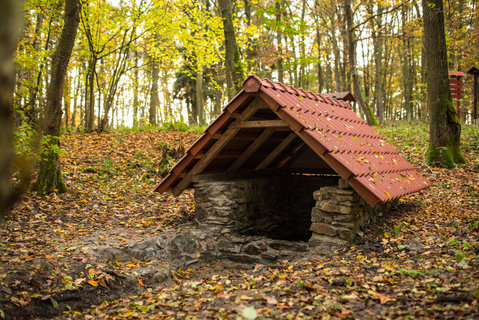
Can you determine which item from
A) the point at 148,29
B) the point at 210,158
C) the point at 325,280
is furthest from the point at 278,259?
the point at 148,29

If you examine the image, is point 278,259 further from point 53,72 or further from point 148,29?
point 148,29

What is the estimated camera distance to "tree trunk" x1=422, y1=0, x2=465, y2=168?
9.27 m

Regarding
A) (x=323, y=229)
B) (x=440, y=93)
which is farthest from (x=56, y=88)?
(x=440, y=93)

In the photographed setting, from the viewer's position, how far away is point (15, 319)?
12.0ft

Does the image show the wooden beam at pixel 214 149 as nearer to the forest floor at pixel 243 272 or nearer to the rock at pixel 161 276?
the forest floor at pixel 243 272

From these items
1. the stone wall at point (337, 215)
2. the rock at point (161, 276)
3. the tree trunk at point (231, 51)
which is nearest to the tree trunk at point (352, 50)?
the tree trunk at point (231, 51)

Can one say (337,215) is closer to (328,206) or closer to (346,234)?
(328,206)

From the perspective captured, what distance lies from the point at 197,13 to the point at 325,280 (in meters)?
11.3

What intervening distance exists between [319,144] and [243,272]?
2.27 meters

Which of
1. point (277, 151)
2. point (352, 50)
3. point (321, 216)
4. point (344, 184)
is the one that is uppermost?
point (352, 50)

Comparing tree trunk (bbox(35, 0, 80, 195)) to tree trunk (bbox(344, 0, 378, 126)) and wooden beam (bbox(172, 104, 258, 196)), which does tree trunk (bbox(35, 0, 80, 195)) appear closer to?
wooden beam (bbox(172, 104, 258, 196))

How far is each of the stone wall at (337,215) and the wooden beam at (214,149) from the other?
176cm

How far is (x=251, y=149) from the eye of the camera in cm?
700

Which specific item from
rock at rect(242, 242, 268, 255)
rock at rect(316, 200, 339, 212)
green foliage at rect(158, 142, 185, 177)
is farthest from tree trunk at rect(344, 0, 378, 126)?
rock at rect(242, 242, 268, 255)
